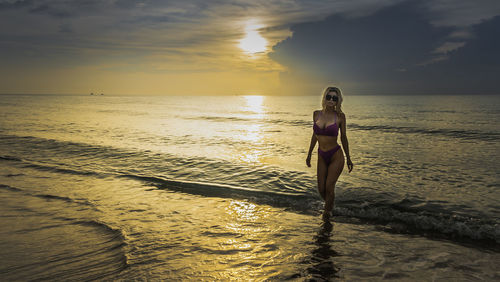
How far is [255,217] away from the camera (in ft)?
23.5

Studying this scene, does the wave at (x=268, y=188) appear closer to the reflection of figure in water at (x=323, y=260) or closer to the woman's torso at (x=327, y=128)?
the reflection of figure in water at (x=323, y=260)

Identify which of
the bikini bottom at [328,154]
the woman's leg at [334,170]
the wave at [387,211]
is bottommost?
the wave at [387,211]

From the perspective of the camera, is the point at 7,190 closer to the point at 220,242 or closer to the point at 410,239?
the point at 220,242

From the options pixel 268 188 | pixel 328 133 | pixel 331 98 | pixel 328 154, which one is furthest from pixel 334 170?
pixel 268 188

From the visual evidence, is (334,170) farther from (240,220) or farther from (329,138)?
(240,220)

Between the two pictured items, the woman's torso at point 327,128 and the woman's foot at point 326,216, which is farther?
the woman's foot at point 326,216

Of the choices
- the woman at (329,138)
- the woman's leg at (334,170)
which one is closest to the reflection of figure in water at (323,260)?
the woman's leg at (334,170)

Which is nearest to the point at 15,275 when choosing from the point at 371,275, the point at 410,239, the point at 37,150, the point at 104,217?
the point at 104,217

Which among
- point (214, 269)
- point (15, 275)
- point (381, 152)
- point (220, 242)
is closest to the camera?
point (15, 275)

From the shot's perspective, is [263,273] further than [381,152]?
No

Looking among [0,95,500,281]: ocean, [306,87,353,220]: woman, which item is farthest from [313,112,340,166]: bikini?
[0,95,500,281]: ocean

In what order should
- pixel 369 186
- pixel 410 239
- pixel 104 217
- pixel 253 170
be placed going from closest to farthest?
pixel 410 239 → pixel 104 217 → pixel 369 186 → pixel 253 170

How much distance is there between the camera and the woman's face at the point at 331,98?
20.7 ft

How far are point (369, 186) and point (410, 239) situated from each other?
4.41 metres
